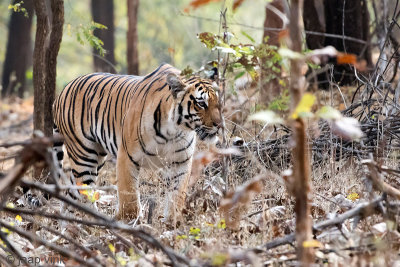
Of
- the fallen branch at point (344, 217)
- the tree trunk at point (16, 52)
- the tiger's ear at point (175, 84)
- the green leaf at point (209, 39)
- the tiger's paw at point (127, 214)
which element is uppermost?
the tree trunk at point (16, 52)

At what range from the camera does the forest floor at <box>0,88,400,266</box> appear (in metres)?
3.02

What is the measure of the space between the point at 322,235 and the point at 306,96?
1428 mm

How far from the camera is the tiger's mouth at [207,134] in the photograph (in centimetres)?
526

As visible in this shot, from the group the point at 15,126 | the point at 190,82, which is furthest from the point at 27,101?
the point at 190,82

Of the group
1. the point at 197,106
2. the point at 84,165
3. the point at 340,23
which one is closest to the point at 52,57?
the point at 84,165

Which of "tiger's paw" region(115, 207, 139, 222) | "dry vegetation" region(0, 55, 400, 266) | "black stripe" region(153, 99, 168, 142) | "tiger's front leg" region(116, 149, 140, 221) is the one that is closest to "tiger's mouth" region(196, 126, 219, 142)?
"dry vegetation" region(0, 55, 400, 266)

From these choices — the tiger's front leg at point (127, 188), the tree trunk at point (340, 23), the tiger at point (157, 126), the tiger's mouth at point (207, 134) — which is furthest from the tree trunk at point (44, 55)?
the tree trunk at point (340, 23)

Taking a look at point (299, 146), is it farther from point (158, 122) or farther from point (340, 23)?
point (340, 23)

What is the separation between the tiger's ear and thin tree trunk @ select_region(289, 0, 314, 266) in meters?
2.81

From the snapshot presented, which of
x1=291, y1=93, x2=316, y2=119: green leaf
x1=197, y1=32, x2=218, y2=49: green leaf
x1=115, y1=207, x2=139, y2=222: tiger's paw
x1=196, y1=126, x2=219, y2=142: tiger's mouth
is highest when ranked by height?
→ x1=197, y1=32, x2=218, y2=49: green leaf

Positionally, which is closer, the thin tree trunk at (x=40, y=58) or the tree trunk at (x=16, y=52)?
the thin tree trunk at (x=40, y=58)

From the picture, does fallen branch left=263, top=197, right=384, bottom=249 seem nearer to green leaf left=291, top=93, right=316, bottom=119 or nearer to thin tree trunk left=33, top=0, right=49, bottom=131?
green leaf left=291, top=93, right=316, bottom=119

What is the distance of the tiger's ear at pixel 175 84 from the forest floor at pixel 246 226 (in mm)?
778

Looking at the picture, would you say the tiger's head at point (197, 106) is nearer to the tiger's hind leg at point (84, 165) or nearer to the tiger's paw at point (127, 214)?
the tiger's paw at point (127, 214)
